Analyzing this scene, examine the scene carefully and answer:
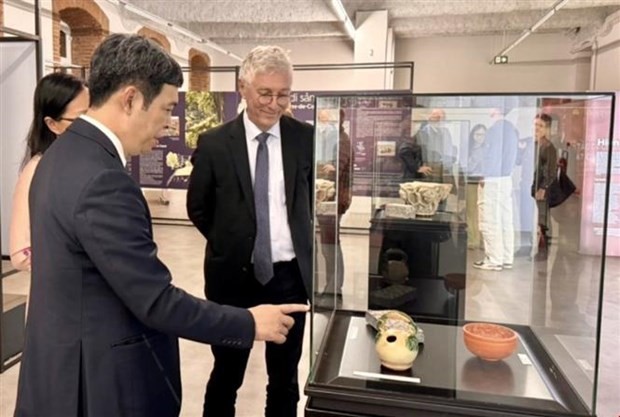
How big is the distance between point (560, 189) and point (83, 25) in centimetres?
704

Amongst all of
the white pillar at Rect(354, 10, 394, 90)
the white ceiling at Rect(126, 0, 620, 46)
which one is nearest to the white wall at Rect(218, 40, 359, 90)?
the white ceiling at Rect(126, 0, 620, 46)

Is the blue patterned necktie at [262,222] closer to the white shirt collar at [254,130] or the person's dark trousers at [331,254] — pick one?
the white shirt collar at [254,130]

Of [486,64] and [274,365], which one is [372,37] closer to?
[486,64]

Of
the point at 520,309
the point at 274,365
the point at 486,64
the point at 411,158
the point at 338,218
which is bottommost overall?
the point at 274,365

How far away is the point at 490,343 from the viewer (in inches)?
53.7

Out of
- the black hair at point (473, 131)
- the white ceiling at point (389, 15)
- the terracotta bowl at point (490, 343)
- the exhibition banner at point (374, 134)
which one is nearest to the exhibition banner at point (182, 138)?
the white ceiling at point (389, 15)

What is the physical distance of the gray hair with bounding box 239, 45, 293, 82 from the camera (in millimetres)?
1729

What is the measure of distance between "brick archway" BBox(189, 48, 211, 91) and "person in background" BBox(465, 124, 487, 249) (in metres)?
8.46

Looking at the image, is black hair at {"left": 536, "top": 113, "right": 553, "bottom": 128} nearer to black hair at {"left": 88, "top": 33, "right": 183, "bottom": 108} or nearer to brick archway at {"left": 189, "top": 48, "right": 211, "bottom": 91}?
black hair at {"left": 88, "top": 33, "right": 183, "bottom": 108}

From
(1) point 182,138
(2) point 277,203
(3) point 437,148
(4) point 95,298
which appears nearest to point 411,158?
(3) point 437,148

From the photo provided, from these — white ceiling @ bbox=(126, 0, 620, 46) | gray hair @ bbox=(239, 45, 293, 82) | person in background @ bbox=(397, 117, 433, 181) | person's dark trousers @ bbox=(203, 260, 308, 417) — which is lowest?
person's dark trousers @ bbox=(203, 260, 308, 417)

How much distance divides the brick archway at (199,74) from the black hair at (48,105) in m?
8.19

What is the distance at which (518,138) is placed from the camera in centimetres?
157

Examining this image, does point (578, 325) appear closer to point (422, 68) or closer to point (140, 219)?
point (140, 219)
